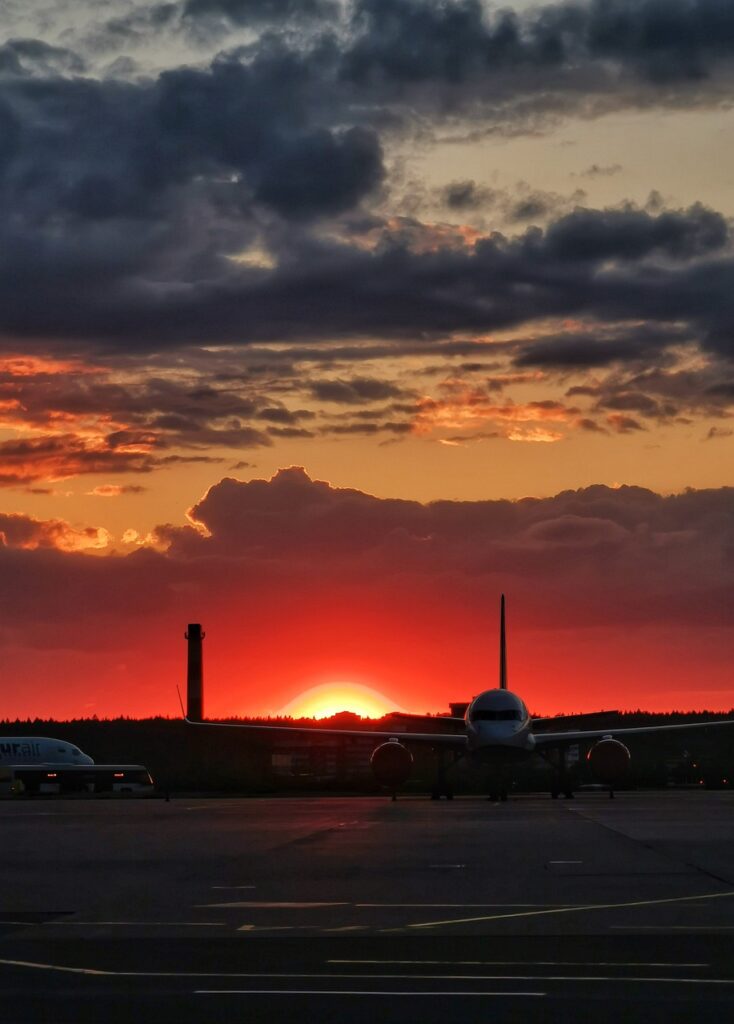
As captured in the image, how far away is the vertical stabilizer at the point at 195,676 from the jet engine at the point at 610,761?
80446mm

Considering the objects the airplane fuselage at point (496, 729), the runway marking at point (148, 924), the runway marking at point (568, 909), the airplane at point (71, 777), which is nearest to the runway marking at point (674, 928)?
the runway marking at point (568, 909)

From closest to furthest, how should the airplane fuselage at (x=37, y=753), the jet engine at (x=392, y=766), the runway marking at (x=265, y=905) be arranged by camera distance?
the runway marking at (x=265, y=905) → the jet engine at (x=392, y=766) → the airplane fuselage at (x=37, y=753)

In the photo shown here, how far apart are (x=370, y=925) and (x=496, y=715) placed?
50.5 meters

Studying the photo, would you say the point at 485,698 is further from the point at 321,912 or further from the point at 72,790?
the point at 321,912

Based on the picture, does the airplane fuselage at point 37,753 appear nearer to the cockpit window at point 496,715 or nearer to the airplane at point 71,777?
the airplane at point 71,777

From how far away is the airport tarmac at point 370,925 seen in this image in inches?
530

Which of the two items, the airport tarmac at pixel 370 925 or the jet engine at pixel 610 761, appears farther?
the jet engine at pixel 610 761

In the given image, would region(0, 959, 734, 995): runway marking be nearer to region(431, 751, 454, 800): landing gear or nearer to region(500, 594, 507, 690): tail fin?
region(431, 751, 454, 800): landing gear

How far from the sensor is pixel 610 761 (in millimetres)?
74375

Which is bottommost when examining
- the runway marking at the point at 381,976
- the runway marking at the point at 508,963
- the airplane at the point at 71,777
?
the airplane at the point at 71,777

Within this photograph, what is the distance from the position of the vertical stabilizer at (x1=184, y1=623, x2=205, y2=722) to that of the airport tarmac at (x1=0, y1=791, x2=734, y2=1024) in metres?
114

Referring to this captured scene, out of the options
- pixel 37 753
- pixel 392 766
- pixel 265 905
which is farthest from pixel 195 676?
pixel 265 905

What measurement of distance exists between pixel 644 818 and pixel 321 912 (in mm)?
28732

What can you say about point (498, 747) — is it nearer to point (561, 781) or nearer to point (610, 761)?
point (561, 781)
